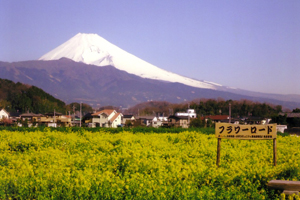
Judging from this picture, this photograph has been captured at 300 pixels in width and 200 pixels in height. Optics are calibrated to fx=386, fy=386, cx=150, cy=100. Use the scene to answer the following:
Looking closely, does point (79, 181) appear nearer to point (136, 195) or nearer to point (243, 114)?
point (136, 195)

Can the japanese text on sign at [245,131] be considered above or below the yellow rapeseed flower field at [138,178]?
above

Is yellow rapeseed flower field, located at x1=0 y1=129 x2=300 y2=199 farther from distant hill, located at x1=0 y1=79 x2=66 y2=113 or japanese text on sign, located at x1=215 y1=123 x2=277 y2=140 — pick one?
distant hill, located at x1=0 y1=79 x2=66 y2=113

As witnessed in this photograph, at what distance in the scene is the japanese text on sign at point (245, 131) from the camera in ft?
34.4

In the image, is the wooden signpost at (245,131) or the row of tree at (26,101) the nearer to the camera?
the wooden signpost at (245,131)

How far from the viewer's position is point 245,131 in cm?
1052

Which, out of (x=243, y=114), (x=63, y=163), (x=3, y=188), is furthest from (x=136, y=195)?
(x=243, y=114)

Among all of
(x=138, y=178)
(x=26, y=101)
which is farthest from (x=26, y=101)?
(x=138, y=178)

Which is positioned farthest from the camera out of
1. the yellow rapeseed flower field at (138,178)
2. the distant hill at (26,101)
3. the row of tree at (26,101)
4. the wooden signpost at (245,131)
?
the distant hill at (26,101)

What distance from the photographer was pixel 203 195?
6973 millimetres

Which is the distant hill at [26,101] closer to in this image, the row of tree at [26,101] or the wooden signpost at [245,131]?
the row of tree at [26,101]

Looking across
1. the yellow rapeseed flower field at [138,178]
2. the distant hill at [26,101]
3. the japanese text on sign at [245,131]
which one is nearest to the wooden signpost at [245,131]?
the japanese text on sign at [245,131]

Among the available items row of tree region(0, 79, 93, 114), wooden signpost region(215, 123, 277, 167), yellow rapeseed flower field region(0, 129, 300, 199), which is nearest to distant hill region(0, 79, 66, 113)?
row of tree region(0, 79, 93, 114)

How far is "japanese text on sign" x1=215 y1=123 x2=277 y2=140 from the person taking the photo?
10500 millimetres

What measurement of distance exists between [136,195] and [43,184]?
193 centimetres
